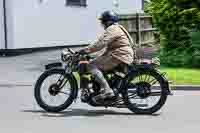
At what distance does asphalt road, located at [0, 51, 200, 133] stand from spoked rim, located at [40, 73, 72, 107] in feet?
0.71

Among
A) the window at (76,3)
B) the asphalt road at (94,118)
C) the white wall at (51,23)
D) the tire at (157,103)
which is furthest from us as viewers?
the window at (76,3)

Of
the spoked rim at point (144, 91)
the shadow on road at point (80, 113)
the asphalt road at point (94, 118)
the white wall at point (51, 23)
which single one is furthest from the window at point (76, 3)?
the spoked rim at point (144, 91)

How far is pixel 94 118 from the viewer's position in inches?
428

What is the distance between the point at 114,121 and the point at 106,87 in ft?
2.70

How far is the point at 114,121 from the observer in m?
10.5

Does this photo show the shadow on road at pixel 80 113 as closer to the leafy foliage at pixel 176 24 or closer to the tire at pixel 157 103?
the tire at pixel 157 103

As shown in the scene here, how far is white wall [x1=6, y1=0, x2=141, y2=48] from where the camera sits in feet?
86.2

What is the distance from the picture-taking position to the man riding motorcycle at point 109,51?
36.8 ft

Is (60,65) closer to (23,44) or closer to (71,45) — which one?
(23,44)

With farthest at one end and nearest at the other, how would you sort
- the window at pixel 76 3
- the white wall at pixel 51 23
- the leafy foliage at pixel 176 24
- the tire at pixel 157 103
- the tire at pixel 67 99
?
the window at pixel 76 3 → the white wall at pixel 51 23 → the leafy foliage at pixel 176 24 → the tire at pixel 67 99 → the tire at pixel 157 103

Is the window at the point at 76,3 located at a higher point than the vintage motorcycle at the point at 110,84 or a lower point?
higher

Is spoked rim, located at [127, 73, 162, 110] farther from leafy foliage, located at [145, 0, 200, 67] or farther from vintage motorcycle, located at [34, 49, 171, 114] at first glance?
leafy foliage, located at [145, 0, 200, 67]

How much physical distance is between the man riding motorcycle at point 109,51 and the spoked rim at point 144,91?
332mm

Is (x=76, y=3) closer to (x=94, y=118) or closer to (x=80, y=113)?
(x=80, y=113)
